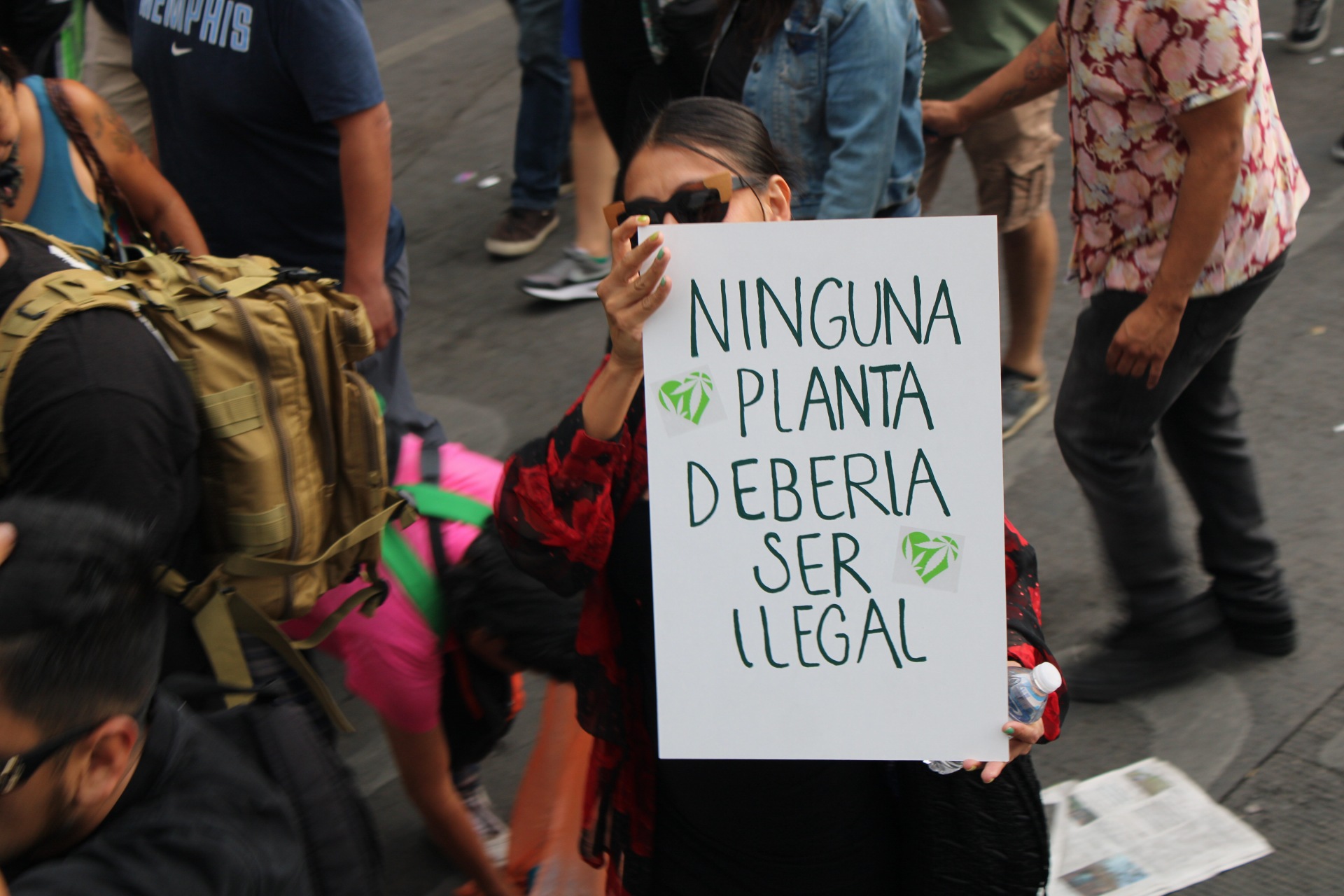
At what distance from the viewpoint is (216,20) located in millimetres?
2613

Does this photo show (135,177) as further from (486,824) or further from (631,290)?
(631,290)

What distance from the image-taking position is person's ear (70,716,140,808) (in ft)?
3.89

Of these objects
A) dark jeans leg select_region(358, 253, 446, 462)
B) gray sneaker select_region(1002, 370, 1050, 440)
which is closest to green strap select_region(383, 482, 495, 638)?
dark jeans leg select_region(358, 253, 446, 462)

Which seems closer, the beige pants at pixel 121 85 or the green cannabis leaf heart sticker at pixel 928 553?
the green cannabis leaf heart sticker at pixel 928 553

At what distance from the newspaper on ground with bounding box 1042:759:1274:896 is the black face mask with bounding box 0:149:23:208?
7.74 ft

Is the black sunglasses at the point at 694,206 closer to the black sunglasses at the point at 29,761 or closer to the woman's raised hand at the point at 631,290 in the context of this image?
the woman's raised hand at the point at 631,290

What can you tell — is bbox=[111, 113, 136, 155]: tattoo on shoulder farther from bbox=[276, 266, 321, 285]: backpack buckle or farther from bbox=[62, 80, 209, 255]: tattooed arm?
bbox=[276, 266, 321, 285]: backpack buckle

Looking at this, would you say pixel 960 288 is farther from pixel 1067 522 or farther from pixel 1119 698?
pixel 1067 522

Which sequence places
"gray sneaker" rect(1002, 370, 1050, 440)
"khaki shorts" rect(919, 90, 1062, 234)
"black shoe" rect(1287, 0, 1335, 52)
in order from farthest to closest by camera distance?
1. "black shoe" rect(1287, 0, 1335, 52)
2. "gray sneaker" rect(1002, 370, 1050, 440)
3. "khaki shorts" rect(919, 90, 1062, 234)

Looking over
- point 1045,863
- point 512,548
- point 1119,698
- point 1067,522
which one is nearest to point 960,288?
point 512,548

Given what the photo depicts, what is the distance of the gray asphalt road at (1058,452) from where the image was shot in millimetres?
2652

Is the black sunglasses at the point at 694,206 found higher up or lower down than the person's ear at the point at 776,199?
higher up

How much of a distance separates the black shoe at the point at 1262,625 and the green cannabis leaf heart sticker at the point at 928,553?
6.07 feet

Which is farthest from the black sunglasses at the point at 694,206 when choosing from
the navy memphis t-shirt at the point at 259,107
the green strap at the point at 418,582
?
the navy memphis t-shirt at the point at 259,107
